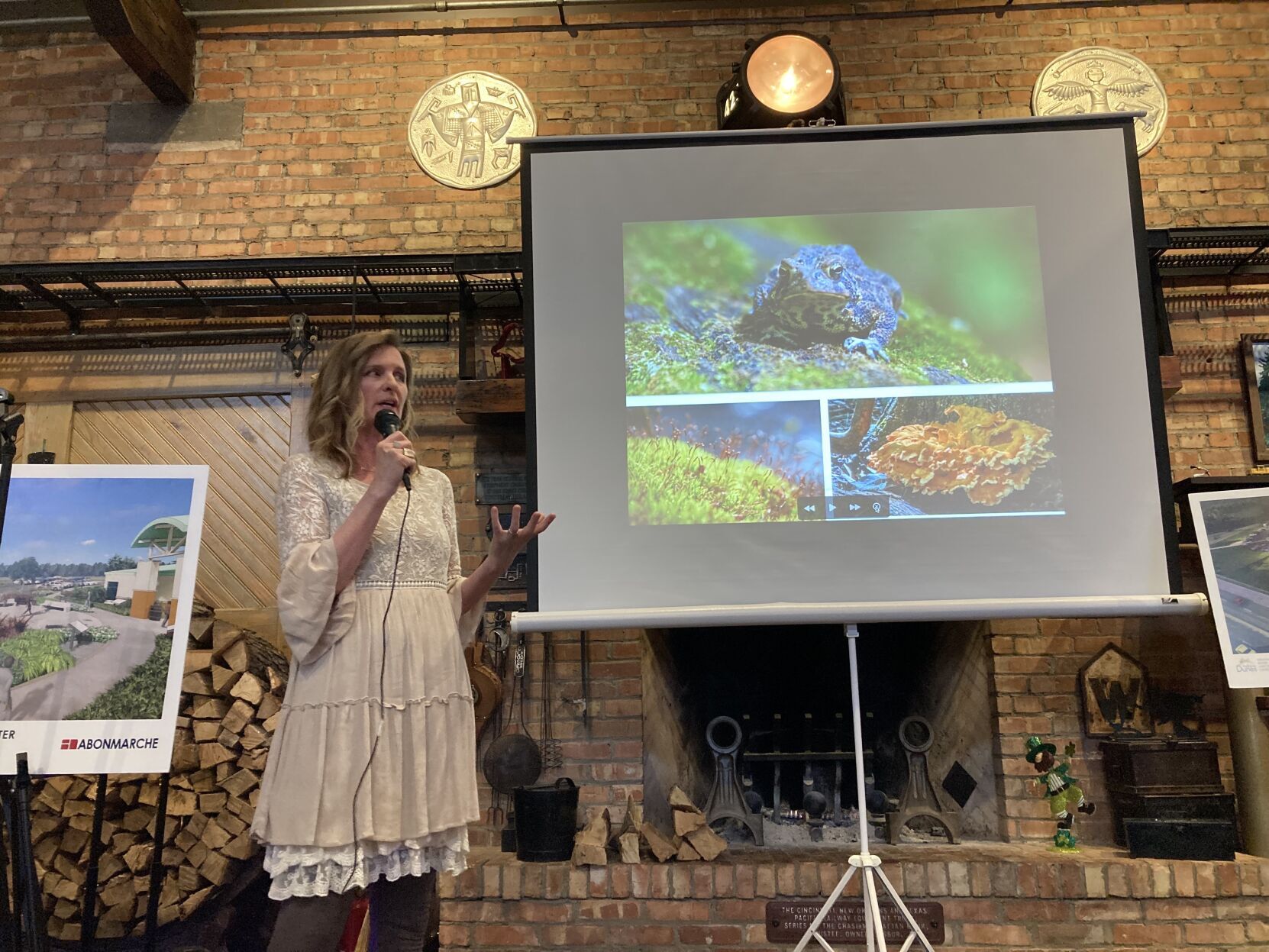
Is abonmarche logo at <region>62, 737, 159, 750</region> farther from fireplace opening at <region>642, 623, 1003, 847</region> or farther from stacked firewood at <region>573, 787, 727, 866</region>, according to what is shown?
fireplace opening at <region>642, 623, 1003, 847</region>

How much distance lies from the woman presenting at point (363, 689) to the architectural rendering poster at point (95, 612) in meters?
0.97

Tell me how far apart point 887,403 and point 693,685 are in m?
1.65

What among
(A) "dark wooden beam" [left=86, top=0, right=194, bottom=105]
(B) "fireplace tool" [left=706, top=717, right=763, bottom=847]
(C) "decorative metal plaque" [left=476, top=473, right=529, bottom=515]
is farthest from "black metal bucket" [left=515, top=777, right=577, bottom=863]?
(A) "dark wooden beam" [left=86, top=0, right=194, bottom=105]

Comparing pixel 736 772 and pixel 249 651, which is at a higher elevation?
pixel 249 651

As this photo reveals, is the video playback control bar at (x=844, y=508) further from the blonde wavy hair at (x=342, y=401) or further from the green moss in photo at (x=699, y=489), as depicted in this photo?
the blonde wavy hair at (x=342, y=401)

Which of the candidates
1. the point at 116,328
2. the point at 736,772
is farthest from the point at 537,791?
the point at 116,328

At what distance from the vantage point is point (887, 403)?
8.13 ft

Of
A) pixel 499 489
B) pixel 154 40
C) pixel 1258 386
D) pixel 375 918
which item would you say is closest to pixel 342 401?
pixel 375 918

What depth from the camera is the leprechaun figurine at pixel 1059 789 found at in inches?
115

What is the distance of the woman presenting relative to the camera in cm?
155

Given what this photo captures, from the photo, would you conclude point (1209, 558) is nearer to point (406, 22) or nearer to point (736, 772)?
point (736, 772)

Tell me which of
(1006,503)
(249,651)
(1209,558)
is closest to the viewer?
(1006,503)

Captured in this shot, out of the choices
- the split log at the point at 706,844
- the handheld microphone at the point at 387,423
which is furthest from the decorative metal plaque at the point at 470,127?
the split log at the point at 706,844

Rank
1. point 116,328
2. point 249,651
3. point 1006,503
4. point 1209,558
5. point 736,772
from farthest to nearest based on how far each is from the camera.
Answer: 1. point 116,328
2. point 736,772
3. point 249,651
4. point 1209,558
5. point 1006,503
